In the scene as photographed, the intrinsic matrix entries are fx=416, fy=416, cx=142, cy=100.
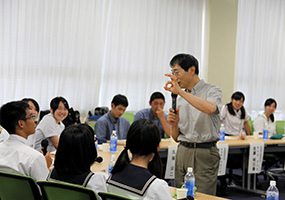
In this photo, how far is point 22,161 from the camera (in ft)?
8.68

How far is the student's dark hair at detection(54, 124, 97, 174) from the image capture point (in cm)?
234

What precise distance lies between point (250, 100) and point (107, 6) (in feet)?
12.3

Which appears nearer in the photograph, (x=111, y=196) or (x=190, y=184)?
(x=111, y=196)

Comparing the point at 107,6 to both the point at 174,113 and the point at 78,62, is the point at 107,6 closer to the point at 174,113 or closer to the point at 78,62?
the point at 78,62

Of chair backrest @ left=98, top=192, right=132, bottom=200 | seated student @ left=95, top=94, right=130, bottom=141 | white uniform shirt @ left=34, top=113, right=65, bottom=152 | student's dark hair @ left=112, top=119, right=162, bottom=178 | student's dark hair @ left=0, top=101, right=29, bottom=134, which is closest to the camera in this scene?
chair backrest @ left=98, top=192, right=132, bottom=200

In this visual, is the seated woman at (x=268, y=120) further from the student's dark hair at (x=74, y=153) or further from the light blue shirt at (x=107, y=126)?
the student's dark hair at (x=74, y=153)

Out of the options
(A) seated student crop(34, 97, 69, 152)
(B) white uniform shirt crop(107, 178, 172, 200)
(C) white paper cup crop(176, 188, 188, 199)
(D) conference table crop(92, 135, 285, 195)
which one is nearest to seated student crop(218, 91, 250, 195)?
(D) conference table crop(92, 135, 285, 195)

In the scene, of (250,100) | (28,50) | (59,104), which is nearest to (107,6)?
(28,50)

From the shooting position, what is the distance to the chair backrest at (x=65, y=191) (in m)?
2.16

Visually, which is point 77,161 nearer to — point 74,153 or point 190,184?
point 74,153

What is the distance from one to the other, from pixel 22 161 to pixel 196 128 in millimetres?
1418

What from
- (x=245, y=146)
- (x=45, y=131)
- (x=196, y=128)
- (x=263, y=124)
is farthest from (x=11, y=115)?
(x=263, y=124)

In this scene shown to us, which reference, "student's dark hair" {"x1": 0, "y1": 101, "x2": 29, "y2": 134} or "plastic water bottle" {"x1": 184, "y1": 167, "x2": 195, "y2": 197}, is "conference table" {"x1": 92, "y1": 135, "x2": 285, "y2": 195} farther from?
"student's dark hair" {"x1": 0, "y1": 101, "x2": 29, "y2": 134}

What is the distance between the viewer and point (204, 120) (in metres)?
3.35
